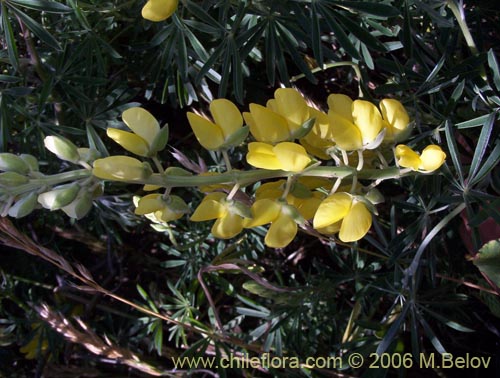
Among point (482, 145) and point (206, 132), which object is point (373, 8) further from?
point (206, 132)

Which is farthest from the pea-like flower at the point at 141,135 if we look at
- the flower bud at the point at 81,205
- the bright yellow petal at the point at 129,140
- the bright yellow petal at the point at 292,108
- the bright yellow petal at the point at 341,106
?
the bright yellow petal at the point at 341,106

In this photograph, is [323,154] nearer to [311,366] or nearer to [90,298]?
[311,366]

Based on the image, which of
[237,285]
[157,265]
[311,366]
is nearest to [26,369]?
[157,265]

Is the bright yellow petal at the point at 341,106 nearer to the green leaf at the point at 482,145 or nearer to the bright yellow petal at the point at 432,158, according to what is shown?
the bright yellow petal at the point at 432,158

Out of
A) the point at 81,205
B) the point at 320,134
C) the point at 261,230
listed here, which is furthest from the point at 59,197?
the point at 261,230

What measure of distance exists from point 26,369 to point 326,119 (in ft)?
6.08

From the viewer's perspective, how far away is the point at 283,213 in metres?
1.02

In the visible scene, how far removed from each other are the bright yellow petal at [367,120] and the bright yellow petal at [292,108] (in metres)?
0.10

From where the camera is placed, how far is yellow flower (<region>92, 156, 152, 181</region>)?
96cm

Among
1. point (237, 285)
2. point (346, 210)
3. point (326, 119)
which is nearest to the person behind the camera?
point (346, 210)

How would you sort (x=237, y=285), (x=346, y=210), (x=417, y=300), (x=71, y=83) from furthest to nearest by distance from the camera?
(x=237, y=285)
(x=71, y=83)
(x=417, y=300)
(x=346, y=210)

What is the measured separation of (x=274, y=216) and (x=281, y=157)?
0.36ft

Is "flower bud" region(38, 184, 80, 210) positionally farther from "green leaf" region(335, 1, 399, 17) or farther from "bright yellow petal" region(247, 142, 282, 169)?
"green leaf" region(335, 1, 399, 17)

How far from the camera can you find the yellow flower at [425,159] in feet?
3.38
